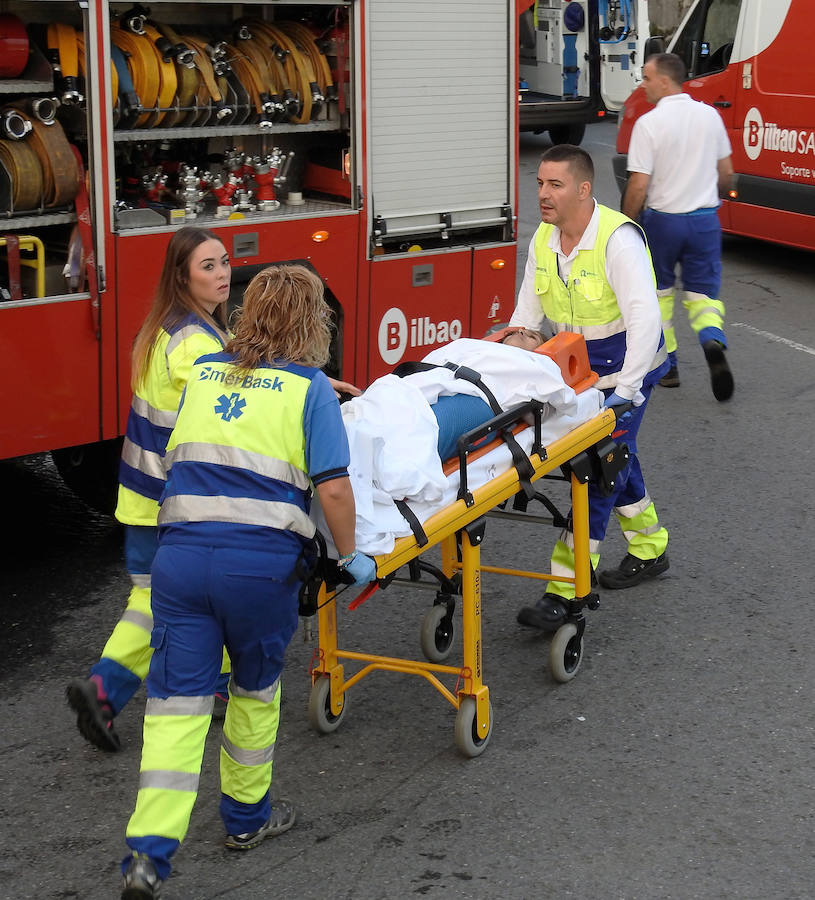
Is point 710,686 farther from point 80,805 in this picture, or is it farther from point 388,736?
point 80,805

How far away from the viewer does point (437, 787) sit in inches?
165

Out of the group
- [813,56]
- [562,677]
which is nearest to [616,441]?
[562,677]

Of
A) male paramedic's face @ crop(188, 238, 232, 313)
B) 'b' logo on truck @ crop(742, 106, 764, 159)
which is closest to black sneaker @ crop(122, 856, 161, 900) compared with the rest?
male paramedic's face @ crop(188, 238, 232, 313)

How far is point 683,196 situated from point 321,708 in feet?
15.9

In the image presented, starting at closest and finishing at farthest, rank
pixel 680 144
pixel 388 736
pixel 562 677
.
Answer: pixel 388 736, pixel 562 677, pixel 680 144

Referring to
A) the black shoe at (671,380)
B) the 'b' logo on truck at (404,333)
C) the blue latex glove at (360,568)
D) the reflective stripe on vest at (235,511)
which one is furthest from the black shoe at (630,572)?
the black shoe at (671,380)

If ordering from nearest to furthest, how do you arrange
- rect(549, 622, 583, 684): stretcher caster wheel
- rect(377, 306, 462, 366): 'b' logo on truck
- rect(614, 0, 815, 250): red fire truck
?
rect(549, 622, 583, 684): stretcher caster wheel → rect(377, 306, 462, 366): 'b' logo on truck → rect(614, 0, 815, 250): red fire truck

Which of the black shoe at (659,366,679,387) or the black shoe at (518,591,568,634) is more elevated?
the black shoe at (659,366,679,387)

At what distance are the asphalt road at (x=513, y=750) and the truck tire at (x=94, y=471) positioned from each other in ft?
0.54

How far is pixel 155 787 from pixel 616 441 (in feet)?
7.36

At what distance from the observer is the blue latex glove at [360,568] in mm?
3650

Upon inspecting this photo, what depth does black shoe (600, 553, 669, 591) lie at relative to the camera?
5.69 metres

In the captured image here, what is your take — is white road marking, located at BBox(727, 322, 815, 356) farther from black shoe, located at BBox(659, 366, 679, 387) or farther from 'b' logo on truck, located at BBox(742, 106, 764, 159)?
'b' logo on truck, located at BBox(742, 106, 764, 159)

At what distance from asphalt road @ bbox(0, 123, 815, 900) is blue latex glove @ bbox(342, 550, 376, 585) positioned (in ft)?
2.65
